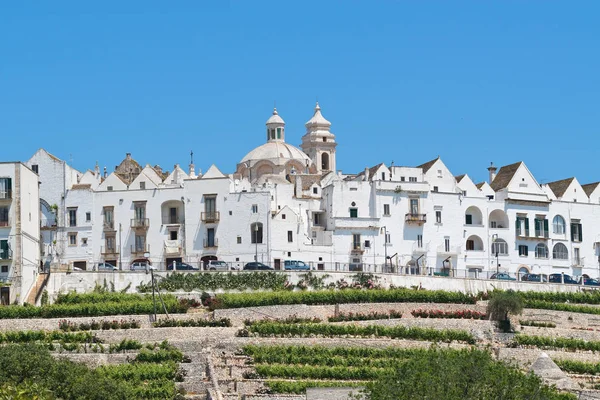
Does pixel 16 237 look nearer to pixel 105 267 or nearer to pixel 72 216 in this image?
pixel 105 267

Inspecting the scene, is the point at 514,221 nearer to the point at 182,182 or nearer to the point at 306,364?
the point at 182,182

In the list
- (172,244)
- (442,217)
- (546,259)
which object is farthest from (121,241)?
(546,259)

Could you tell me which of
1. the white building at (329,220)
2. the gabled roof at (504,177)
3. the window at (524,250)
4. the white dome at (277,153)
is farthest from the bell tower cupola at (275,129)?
the window at (524,250)

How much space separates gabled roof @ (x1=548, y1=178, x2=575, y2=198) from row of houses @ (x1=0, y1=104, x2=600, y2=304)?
11.9 inches

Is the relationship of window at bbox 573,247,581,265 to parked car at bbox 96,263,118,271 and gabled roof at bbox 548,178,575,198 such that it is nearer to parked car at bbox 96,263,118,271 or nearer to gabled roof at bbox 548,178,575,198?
gabled roof at bbox 548,178,575,198

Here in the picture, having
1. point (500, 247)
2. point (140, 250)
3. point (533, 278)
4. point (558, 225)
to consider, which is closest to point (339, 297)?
point (140, 250)

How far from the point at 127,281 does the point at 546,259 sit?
1167 inches

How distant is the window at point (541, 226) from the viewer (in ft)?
347

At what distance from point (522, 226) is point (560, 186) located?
6871 mm

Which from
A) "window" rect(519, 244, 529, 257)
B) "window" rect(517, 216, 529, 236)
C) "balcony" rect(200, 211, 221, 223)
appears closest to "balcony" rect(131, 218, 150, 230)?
"balcony" rect(200, 211, 221, 223)

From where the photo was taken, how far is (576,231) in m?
107

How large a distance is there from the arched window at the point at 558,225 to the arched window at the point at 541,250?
1.39m

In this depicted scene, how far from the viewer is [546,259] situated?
4154 inches

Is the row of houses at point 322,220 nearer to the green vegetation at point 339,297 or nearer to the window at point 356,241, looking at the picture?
the window at point 356,241
